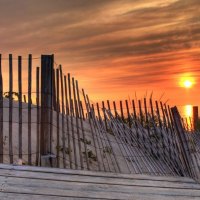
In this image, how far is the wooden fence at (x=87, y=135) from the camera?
618 cm

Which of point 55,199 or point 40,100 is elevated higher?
point 40,100

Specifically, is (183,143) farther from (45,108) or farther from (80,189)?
(80,189)

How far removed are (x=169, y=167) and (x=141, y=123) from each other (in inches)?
79.5

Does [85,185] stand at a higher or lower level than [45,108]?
lower

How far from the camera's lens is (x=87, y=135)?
9375 millimetres

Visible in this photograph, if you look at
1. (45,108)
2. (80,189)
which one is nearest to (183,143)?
(45,108)

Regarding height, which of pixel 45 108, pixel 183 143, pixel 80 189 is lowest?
pixel 80 189

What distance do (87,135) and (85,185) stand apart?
5866 millimetres

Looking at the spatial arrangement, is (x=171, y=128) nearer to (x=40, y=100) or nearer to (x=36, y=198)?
(x=40, y=100)

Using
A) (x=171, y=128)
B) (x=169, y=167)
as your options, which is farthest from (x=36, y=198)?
(x=171, y=128)

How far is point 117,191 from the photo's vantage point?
3.43 metres

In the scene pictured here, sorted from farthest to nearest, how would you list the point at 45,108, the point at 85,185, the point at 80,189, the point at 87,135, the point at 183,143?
the point at 87,135 < the point at 45,108 < the point at 183,143 < the point at 85,185 < the point at 80,189

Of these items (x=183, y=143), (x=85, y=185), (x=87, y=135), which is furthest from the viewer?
(x=87, y=135)

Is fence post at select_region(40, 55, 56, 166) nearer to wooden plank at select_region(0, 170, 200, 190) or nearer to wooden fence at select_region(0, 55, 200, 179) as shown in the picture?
wooden fence at select_region(0, 55, 200, 179)
